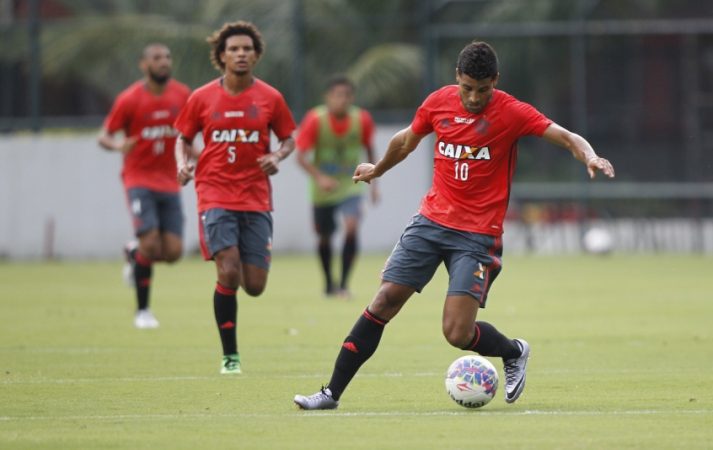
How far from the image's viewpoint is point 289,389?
1001 cm

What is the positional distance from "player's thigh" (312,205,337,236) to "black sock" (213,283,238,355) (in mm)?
7719

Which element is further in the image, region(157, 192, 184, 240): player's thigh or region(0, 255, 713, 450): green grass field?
region(157, 192, 184, 240): player's thigh

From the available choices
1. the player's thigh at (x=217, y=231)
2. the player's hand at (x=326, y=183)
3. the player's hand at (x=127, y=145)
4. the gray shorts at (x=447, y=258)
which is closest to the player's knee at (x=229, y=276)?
the player's thigh at (x=217, y=231)

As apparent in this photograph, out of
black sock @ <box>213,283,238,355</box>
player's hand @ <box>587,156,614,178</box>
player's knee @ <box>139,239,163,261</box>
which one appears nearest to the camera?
player's hand @ <box>587,156,614,178</box>

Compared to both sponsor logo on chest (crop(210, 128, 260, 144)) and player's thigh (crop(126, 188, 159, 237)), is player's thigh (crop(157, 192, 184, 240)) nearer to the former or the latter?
player's thigh (crop(126, 188, 159, 237))

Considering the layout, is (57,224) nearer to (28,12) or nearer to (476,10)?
(28,12)

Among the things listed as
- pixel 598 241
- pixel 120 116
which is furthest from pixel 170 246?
pixel 598 241

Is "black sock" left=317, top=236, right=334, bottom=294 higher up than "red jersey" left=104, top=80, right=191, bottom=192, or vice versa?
"red jersey" left=104, top=80, right=191, bottom=192

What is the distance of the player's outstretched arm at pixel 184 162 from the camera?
35.7ft

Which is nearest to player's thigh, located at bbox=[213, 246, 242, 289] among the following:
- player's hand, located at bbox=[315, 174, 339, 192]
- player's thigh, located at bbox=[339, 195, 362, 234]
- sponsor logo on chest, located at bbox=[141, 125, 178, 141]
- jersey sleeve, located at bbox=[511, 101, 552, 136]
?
jersey sleeve, located at bbox=[511, 101, 552, 136]

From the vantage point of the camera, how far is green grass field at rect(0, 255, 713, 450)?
7.91 meters

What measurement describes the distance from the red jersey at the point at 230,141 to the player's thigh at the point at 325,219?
719 cm

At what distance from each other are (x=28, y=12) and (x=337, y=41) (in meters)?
5.74

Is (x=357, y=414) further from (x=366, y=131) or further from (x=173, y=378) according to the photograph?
(x=366, y=131)
